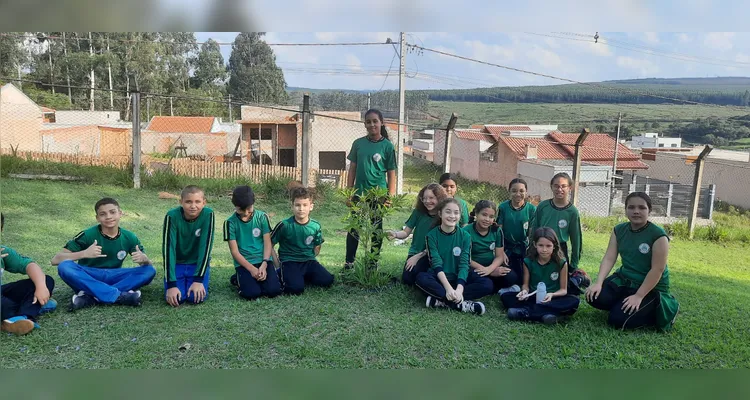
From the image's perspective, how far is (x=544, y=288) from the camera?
12.9ft

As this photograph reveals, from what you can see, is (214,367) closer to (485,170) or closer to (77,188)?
(77,188)

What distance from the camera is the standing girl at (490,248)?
14.1 feet

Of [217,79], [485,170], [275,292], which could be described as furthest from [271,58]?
[275,292]

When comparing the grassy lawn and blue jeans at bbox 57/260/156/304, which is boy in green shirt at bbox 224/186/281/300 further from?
blue jeans at bbox 57/260/156/304

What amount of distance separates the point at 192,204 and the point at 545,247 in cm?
246

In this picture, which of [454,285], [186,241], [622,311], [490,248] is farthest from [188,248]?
[622,311]

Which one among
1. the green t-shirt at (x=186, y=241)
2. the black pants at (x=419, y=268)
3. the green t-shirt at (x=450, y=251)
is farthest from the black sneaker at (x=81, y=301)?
the green t-shirt at (x=450, y=251)

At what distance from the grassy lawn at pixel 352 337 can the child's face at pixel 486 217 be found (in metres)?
0.56

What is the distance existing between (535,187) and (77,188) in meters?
8.30

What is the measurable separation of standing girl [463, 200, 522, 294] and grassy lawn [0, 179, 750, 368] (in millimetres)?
177

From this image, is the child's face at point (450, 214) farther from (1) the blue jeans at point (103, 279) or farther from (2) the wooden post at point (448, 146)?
(2) the wooden post at point (448, 146)

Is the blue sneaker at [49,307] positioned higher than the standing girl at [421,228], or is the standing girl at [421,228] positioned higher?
the standing girl at [421,228]

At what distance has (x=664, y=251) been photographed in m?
3.64

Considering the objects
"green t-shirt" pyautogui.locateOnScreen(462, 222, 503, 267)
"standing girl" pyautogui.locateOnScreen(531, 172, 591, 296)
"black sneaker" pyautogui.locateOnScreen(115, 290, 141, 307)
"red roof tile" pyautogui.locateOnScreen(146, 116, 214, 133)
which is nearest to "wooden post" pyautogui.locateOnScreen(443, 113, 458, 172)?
"standing girl" pyautogui.locateOnScreen(531, 172, 591, 296)
